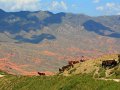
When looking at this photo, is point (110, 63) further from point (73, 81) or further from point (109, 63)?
point (73, 81)

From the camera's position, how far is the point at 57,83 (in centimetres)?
5638

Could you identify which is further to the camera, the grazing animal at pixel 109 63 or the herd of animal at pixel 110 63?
the grazing animal at pixel 109 63

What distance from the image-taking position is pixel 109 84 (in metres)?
48.4

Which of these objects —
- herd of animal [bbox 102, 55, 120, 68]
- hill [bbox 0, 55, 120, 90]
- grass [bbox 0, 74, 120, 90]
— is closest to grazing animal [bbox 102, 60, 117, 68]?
herd of animal [bbox 102, 55, 120, 68]

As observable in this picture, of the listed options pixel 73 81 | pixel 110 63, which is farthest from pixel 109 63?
pixel 73 81

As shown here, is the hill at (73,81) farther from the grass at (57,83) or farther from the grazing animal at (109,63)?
the grazing animal at (109,63)

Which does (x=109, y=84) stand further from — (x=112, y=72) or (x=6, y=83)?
(x=6, y=83)

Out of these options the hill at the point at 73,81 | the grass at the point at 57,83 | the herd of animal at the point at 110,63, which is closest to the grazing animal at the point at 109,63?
the herd of animal at the point at 110,63

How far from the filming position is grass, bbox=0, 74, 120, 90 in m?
49.1

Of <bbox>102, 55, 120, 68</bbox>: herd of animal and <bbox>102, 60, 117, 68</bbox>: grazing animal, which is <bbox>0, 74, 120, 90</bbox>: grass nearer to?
<bbox>102, 55, 120, 68</bbox>: herd of animal

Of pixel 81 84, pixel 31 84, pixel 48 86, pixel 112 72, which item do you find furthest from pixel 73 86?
pixel 112 72

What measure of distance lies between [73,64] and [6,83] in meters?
23.3

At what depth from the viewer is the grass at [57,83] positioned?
161 feet

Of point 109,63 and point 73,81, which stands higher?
point 109,63
